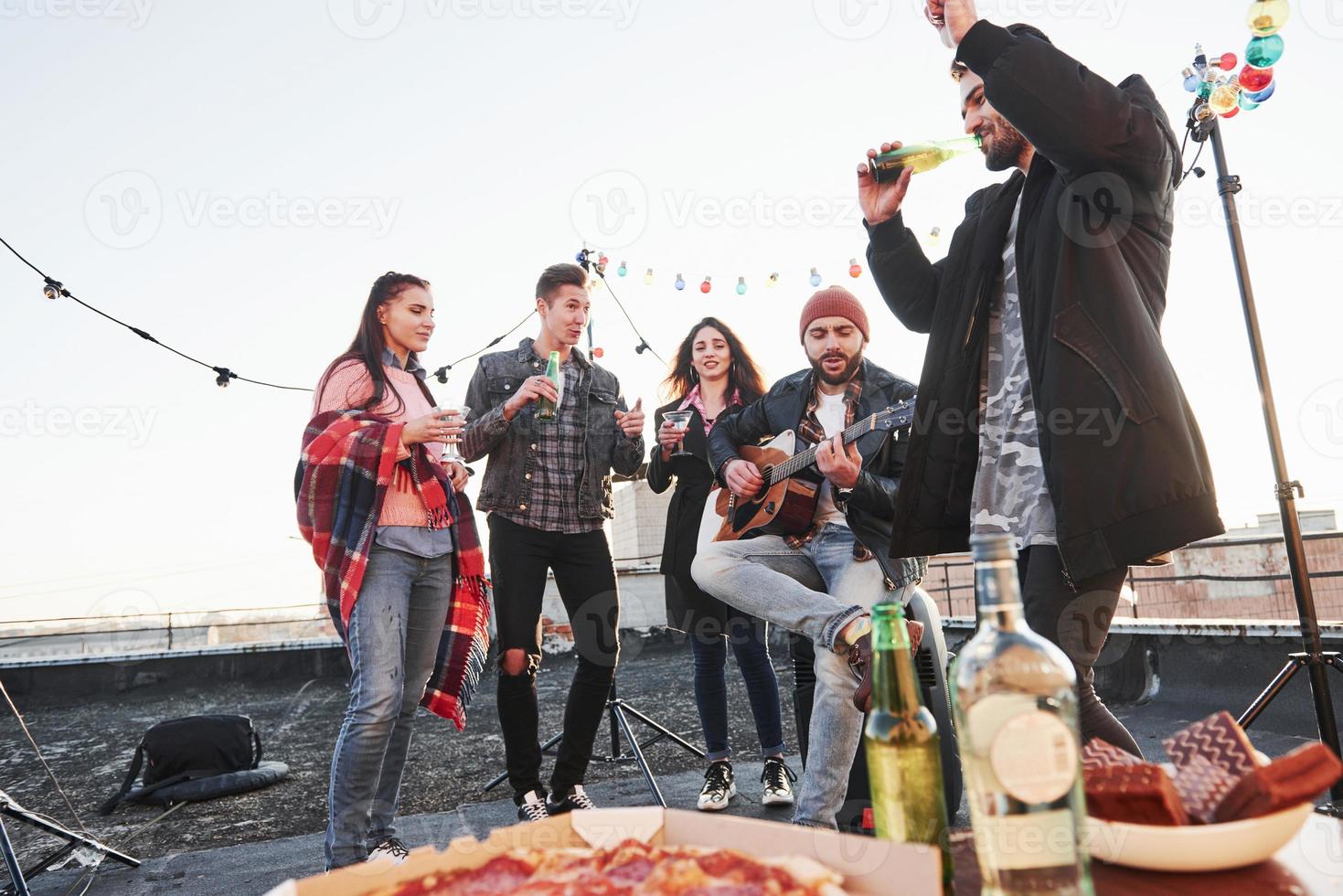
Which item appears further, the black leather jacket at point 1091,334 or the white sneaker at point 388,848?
the white sneaker at point 388,848

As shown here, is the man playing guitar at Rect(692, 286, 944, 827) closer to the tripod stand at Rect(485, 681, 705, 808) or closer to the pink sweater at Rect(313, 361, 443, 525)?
the pink sweater at Rect(313, 361, 443, 525)

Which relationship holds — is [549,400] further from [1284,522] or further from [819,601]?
[1284,522]

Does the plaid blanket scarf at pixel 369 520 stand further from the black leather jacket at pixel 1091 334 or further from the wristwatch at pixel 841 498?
the black leather jacket at pixel 1091 334

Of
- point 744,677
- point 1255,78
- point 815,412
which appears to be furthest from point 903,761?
point 1255,78

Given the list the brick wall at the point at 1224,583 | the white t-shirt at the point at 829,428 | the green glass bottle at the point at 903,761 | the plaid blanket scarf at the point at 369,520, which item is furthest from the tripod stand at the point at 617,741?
the brick wall at the point at 1224,583

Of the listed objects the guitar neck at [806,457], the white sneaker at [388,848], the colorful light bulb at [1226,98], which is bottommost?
the white sneaker at [388,848]

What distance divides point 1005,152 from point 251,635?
27219mm

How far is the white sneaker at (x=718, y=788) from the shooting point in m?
3.13

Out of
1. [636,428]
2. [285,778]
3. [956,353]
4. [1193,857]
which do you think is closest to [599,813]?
[1193,857]

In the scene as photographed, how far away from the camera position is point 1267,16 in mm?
3131

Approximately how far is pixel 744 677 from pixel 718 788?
488 mm

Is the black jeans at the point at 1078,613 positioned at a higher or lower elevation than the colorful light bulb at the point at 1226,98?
lower

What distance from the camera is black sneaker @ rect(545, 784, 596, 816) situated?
2959 millimetres

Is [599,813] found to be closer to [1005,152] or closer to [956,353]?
[956,353]
